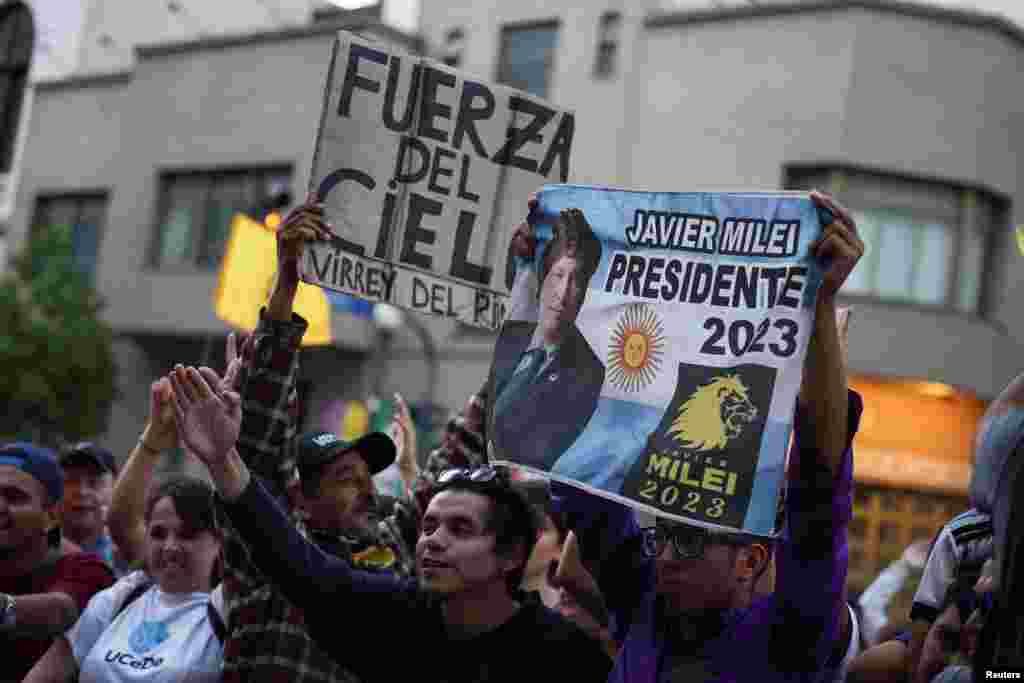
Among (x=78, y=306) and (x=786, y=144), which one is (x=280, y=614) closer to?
(x=786, y=144)

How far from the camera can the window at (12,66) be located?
2828 centimetres

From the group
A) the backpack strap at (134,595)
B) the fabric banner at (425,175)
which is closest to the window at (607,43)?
the fabric banner at (425,175)

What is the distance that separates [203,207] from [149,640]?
69.3 ft

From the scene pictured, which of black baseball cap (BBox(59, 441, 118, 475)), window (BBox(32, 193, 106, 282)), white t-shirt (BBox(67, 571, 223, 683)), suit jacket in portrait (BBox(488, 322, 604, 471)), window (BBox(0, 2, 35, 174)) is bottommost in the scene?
white t-shirt (BBox(67, 571, 223, 683))

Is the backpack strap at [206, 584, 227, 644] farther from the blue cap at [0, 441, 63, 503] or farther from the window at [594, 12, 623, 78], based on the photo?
the window at [594, 12, 623, 78]

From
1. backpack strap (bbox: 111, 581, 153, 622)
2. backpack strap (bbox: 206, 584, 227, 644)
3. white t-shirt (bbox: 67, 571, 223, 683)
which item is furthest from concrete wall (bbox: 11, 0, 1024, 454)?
backpack strap (bbox: 206, 584, 227, 644)

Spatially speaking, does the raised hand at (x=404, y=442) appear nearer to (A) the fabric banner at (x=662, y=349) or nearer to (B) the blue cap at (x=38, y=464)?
(B) the blue cap at (x=38, y=464)

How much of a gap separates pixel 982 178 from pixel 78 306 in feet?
44.1

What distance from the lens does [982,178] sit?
1936 cm

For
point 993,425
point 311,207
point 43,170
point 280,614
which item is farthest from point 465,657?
point 43,170

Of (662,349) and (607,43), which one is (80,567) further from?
(607,43)

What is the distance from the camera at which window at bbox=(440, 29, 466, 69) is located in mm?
23312

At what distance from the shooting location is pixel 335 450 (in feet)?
14.4

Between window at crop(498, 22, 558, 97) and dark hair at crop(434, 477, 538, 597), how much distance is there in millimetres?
18909
